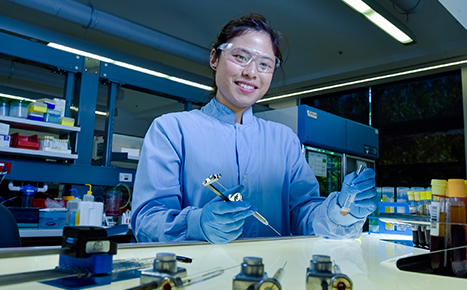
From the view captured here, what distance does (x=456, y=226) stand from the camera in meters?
0.93

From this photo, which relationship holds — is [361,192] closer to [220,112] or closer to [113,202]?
[220,112]

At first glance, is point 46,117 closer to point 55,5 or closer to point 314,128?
point 55,5

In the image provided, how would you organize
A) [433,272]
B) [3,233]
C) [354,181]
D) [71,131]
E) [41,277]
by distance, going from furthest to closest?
[71,131], [3,233], [354,181], [433,272], [41,277]

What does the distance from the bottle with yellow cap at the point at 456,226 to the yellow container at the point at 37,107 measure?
321 centimetres

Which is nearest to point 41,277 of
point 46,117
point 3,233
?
point 3,233

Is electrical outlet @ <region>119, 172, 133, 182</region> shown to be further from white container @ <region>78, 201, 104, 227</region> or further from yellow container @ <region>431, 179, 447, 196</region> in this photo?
yellow container @ <region>431, 179, 447, 196</region>

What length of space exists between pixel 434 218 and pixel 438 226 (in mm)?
40

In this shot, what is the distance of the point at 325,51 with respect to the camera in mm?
5523

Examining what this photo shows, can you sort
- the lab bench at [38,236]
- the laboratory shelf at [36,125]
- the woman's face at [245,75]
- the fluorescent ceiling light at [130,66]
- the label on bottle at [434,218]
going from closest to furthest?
the label on bottle at [434,218] → the woman's face at [245,75] → the lab bench at [38,236] → the laboratory shelf at [36,125] → the fluorescent ceiling light at [130,66]

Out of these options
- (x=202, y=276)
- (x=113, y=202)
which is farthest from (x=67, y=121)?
(x=202, y=276)

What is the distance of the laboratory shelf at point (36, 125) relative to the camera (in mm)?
3055

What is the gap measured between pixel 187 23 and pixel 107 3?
102 centimetres

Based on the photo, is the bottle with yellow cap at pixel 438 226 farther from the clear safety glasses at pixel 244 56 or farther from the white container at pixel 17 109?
the white container at pixel 17 109

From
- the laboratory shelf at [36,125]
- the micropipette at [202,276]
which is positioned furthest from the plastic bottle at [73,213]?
the micropipette at [202,276]
